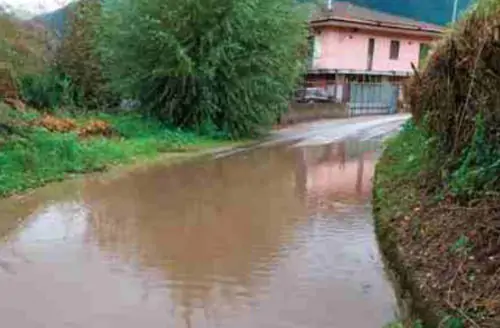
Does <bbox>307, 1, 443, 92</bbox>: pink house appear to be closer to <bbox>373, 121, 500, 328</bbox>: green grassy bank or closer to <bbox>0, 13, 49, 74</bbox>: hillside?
<bbox>0, 13, 49, 74</bbox>: hillside

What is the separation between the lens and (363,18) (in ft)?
117

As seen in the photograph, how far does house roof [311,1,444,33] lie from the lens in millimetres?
33347

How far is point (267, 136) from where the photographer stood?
21328 mm

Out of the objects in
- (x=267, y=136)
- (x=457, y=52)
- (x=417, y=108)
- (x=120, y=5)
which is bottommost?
(x=267, y=136)

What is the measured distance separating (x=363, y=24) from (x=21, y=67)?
23.6 metres

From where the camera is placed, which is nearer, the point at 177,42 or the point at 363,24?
the point at 177,42

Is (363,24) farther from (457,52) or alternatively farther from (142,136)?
(457,52)

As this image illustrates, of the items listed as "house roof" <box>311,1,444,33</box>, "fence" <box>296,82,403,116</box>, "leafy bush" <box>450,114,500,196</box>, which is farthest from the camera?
"house roof" <box>311,1,444,33</box>

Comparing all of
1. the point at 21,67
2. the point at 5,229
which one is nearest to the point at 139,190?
the point at 5,229

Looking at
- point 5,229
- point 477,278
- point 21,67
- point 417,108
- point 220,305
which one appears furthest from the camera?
point 21,67

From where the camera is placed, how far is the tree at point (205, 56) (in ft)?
59.9

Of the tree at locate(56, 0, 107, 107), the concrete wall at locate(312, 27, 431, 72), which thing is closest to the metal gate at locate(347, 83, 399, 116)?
the concrete wall at locate(312, 27, 431, 72)

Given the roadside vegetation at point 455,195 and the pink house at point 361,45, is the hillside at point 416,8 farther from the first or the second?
the roadside vegetation at point 455,195

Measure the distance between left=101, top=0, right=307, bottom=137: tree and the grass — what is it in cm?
182
